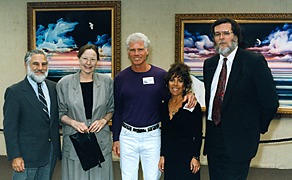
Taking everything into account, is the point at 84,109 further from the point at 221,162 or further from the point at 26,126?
the point at 221,162

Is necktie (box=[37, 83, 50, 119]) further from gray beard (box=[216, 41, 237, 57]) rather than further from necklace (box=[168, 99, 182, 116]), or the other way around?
gray beard (box=[216, 41, 237, 57])

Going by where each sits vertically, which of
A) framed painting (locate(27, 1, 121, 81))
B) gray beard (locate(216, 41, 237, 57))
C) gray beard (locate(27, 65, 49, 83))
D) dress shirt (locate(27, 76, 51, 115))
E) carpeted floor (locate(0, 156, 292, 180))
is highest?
framed painting (locate(27, 1, 121, 81))

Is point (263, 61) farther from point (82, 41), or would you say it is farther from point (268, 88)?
point (82, 41)

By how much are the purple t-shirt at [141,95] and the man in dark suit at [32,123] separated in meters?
0.60

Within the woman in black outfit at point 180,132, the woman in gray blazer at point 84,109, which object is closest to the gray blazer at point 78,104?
the woman in gray blazer at point 84,109

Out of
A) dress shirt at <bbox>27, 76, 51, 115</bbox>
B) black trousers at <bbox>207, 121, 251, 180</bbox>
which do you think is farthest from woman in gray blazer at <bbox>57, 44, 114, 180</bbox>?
black trousers at <bbox>207, 121, 251, 180</bbox>

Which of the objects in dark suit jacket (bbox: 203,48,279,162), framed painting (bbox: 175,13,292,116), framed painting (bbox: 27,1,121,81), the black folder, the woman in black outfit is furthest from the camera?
framed painting (bbox: 27,1,121,81)

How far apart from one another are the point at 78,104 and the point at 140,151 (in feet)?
2.19

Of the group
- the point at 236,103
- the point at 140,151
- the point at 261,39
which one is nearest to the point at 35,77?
the point at 140,151

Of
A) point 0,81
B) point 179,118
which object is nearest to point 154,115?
point 179,118

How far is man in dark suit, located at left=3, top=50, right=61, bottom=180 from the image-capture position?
9.27 ft

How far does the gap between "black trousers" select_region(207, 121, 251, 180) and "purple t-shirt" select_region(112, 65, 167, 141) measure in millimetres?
505

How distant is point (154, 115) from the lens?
3098 mm

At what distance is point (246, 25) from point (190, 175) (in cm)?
291
